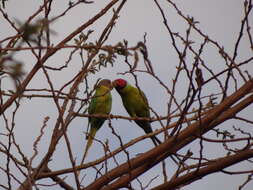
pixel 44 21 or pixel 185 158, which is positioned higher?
pixel 185 158

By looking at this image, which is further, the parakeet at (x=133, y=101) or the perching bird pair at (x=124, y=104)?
the parakeet at (x=133, y=101)

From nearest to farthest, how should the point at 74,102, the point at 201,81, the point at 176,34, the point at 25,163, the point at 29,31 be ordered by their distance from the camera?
the point at 29,31
the point at 201,81
the point at 25,163
the point at 74,102
the point at 176,34

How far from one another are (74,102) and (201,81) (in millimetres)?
760

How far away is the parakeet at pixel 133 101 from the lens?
208 inches

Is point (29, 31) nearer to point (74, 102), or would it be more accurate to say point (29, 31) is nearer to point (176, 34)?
point (74, 102)

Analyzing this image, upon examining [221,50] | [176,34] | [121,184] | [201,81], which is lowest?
[121,184]

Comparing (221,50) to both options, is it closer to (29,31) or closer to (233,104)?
(233,104)

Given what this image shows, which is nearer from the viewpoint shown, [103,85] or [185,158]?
[185,158]

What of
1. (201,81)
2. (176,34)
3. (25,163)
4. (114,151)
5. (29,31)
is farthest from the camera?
(176,34)

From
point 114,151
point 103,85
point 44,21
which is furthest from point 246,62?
point 103,85

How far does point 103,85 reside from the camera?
563 centimetres

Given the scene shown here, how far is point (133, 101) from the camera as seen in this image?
532 cm

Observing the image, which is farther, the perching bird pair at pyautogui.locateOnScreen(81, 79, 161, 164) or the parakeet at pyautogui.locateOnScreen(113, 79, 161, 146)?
the parakeet at pyautogui.locateOnScreen(113, 79, 161, 146)

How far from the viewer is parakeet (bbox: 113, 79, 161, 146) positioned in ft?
17.4
